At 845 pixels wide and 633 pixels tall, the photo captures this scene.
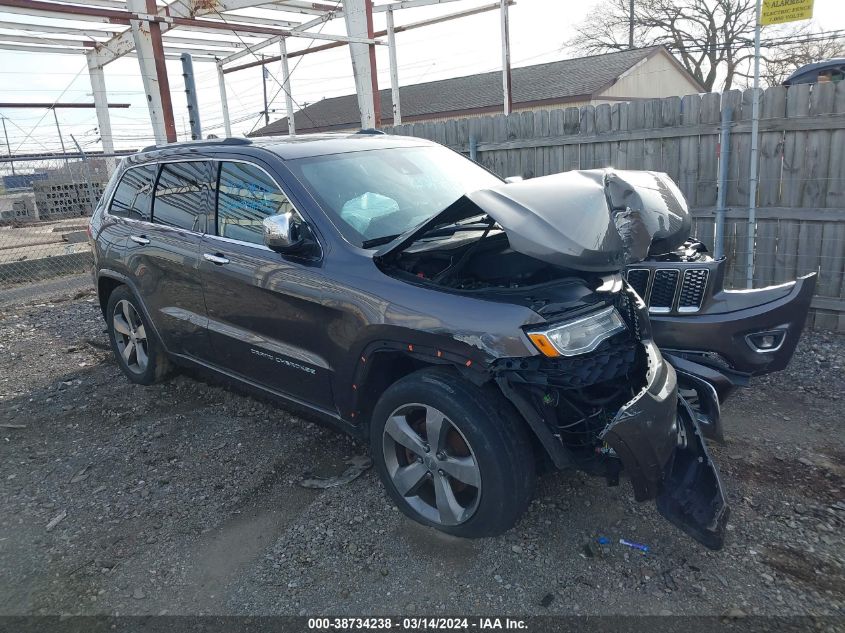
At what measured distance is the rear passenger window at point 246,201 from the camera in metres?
3.61

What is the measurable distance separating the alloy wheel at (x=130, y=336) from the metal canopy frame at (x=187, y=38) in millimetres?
7036

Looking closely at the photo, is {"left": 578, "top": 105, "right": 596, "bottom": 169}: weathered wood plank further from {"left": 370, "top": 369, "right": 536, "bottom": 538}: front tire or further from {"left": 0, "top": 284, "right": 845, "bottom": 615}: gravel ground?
{"left": 370, "top": 369, "right": 536, "bottom": 538}: front tire

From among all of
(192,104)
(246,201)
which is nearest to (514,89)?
(192,104)

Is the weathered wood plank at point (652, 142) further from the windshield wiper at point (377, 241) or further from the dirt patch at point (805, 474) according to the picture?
the windshield wiper at point (377, 241)

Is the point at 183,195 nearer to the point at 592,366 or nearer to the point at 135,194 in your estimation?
the point at 135,194

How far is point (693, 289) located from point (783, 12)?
10.9ft

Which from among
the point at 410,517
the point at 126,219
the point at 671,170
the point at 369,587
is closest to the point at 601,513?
the point at 410,517

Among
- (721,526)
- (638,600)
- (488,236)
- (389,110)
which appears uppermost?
(389,110)

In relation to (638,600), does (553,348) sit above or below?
above

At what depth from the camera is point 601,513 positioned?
3150 mm

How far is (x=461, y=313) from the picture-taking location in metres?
2.75

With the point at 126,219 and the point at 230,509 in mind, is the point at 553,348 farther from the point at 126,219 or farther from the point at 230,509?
the point at 126,219

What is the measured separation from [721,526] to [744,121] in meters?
4.80

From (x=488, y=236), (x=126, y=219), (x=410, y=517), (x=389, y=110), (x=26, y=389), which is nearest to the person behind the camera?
(x=410, y=517)
